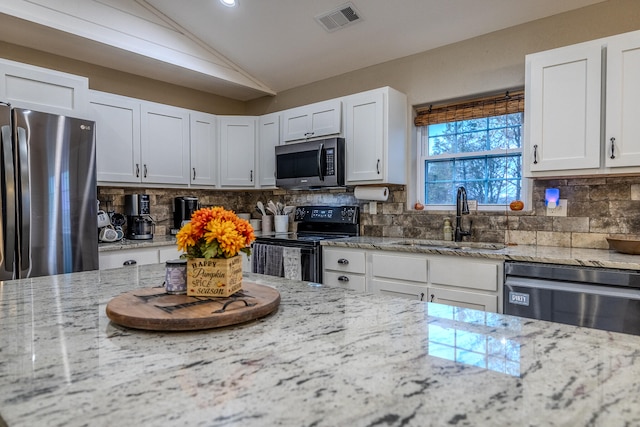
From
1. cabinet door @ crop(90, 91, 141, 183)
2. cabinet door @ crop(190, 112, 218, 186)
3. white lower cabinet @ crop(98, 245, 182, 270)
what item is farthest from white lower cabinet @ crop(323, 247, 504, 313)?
cabinet door @ crop(90, 91, 141, 183)

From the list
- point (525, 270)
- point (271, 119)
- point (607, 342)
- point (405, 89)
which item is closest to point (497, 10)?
point (405, 89)

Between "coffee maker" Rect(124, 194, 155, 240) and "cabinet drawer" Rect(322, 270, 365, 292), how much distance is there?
1.72m

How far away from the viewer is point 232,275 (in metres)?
1.19

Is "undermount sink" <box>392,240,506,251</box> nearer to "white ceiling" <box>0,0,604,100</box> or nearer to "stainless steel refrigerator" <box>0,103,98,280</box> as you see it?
"white ceiling" <box>0,0,604,100</box>

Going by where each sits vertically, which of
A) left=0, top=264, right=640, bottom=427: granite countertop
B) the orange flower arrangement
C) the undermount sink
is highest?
the orange flower arrangement

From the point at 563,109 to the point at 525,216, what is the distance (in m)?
0.83

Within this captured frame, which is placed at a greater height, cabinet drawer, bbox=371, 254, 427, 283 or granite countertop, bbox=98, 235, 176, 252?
granite countertop, bbox=98, 235, 176, 252

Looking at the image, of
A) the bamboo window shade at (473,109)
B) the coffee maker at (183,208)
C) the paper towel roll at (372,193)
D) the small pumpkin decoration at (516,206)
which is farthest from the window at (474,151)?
the coffee maker at (183,208)

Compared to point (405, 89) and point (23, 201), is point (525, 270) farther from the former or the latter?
point (23, 201)

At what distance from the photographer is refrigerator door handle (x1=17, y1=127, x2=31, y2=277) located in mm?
2490

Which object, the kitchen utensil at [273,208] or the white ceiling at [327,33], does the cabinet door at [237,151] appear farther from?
the white ceiling at [327,33]

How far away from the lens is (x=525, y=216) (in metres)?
2.93

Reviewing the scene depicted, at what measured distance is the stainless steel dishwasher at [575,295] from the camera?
196 cm

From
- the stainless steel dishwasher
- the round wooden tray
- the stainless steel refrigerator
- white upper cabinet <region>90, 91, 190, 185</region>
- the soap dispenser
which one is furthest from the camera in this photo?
white upper cabinet <region>90, 91, 190, 185</region>
